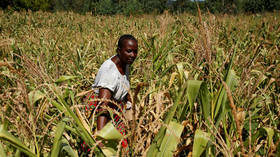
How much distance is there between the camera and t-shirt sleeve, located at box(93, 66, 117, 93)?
160 centimetres

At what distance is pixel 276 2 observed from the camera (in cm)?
3266

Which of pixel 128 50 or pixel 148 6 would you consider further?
pixel 148 6

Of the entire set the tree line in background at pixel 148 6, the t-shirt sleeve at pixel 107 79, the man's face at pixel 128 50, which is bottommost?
the t-shirt sleeve at pixel 107 79

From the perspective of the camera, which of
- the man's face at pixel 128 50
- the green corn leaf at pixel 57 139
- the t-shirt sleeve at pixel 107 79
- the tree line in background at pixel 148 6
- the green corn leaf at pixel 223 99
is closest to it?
the green corn leaf at pixel 57 139

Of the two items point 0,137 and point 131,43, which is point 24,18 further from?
point 0,137

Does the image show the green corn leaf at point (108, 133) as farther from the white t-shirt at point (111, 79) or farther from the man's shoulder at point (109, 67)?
the man's shoulder at point (109, 67)

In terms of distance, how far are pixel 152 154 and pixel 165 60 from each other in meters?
1.76

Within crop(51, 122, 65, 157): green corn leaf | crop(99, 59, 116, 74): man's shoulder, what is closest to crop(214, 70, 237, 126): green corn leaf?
crop(51, 122, 65, 157): green corn leaf

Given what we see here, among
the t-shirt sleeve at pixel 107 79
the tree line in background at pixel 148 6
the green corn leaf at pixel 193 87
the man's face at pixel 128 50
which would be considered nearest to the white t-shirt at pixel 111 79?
the t-shirt sleeve at pixel 107 79

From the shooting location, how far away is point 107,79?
163cm

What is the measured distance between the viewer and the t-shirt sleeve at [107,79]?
1.60 metres

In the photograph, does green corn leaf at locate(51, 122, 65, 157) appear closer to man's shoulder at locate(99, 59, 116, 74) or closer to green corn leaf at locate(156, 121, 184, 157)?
green corn leaf at locate(156, 121, 184, 157)

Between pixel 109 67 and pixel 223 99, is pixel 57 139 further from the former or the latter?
pixel 109 67

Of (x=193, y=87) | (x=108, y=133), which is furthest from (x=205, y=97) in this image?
(x=108, y=133)
